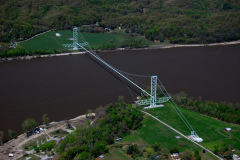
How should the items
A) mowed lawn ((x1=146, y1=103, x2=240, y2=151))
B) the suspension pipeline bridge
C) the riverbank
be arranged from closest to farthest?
the riverbank < mowed lawn ((x1=146, y1=103, x2=240, y2=151)) < the suspension pipeline bridge

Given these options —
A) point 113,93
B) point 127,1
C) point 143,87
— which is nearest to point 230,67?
point 143,87

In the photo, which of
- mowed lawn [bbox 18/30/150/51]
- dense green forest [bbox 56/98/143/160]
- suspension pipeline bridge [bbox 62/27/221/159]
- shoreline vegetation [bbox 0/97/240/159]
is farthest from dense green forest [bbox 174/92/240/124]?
mowed lawn [bbox 18/30/150/51]

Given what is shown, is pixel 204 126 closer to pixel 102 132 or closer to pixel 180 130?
pixel 180 130

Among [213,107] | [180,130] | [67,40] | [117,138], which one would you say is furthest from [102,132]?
[67,40]

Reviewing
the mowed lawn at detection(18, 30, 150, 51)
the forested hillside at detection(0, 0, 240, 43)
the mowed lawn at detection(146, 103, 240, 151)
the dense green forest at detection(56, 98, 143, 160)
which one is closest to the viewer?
the dense green forest at detection(56, 98, 143, 160)

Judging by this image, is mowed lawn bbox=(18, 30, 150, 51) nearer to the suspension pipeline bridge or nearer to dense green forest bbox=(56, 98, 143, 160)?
the suspension pipeline bridge

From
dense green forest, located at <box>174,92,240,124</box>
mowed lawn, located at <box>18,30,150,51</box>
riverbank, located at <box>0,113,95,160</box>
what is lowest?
riverbank, located at <box>0,113,95,160</box>
